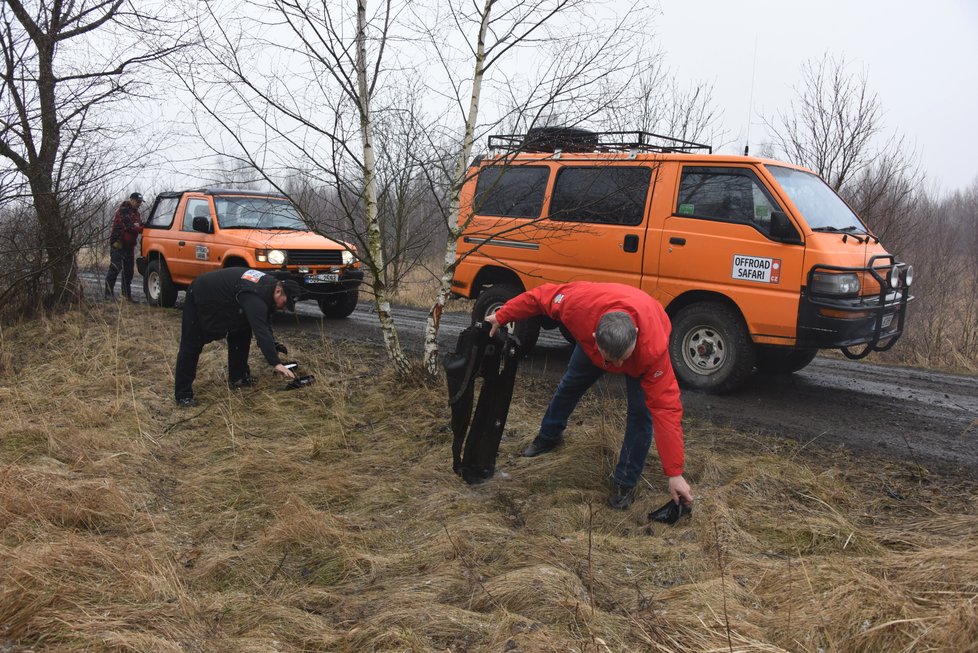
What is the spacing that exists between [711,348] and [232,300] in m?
4.23

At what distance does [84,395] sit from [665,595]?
17.8ft

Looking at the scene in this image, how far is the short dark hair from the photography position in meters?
3.28

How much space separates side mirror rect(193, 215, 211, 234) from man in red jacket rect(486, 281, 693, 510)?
7.07m

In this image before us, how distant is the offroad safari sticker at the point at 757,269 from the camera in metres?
5.88

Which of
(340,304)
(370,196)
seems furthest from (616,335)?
(340,304)

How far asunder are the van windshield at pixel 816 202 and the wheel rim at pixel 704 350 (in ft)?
4.09

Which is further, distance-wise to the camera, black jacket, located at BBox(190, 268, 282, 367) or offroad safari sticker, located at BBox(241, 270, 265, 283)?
offroad safari sticker, located at BBox(241, 270, 265, 283)

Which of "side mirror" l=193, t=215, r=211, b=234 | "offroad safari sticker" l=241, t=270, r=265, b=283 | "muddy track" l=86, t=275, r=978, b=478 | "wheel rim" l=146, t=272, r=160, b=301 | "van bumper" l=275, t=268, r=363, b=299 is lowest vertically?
"muddy track" l=86, t=275, r=978, b=478

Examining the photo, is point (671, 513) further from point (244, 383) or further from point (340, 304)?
point (340, 304)

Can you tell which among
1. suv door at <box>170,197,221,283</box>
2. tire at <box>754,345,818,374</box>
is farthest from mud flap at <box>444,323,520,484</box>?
suv door at <box>170,197,221,283</box>

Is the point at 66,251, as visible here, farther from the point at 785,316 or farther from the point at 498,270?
the point at 785,316

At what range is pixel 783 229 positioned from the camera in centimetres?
582

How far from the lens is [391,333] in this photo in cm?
600

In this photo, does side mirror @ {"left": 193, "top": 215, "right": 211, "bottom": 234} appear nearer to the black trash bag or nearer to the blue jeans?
the blue jeans
